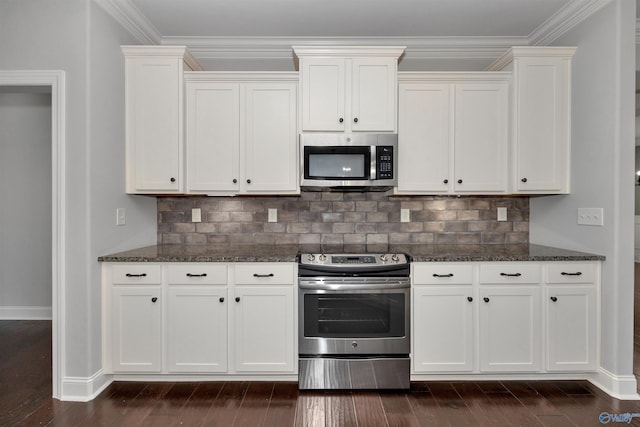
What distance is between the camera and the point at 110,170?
257 centimetres

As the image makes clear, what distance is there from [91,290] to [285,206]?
1.59m

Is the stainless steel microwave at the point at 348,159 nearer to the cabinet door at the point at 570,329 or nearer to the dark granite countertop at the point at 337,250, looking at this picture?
the dark granite countertop at the point at 337,250

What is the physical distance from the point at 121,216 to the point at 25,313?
2.35 metres

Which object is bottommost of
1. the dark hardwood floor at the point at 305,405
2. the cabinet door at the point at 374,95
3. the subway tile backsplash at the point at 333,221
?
the dark hardwood floor at the point at 305,405

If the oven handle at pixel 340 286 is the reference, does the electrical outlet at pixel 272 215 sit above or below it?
above

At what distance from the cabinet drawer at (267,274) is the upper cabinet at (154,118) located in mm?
885

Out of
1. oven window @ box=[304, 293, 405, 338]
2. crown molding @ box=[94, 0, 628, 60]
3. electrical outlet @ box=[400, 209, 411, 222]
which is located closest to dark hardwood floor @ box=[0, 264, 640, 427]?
oven window @ box=[304, 293, 405, 338]

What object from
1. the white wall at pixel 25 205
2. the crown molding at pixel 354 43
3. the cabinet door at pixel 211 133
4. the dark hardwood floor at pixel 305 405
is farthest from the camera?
the white wall at pixel 25 205

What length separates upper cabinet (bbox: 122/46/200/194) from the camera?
273 centimetres

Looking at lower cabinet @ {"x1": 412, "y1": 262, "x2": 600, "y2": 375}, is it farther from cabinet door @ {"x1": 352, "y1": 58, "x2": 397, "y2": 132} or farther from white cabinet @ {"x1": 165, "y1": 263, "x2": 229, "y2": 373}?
white cabinet @ {"x1": 165, "y1": 263, "x2": 229, "y2": 373}

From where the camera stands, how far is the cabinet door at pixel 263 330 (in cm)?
251

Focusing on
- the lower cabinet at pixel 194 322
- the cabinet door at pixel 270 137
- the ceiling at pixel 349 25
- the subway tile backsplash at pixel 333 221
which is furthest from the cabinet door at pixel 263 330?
the ceiling at pixel 349 25

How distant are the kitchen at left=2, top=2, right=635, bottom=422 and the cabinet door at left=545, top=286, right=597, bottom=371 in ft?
0.33

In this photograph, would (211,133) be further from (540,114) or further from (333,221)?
(540,114)
